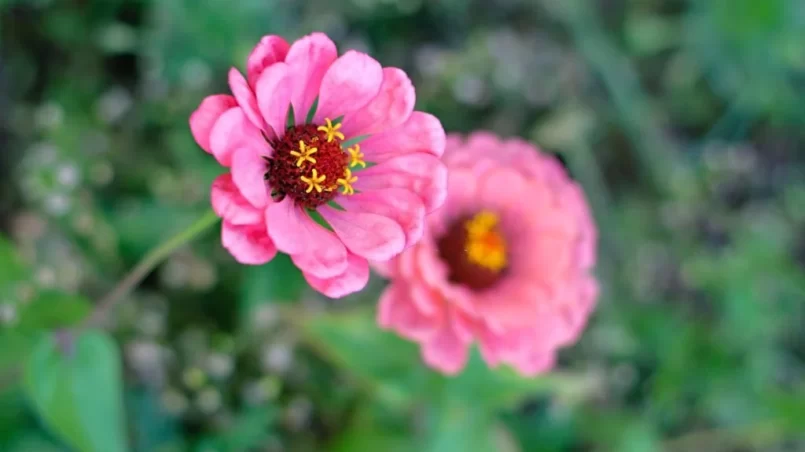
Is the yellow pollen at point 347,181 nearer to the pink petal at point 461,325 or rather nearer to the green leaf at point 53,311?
the pink petal at point 461,325

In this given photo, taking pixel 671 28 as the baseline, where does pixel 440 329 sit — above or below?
below

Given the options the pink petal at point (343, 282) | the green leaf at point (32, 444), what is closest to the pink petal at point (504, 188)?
the pink petal at point (343, 282)

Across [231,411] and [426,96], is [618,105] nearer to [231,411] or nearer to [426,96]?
[426,96]

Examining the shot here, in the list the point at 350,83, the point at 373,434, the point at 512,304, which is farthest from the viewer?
the point at 373,434

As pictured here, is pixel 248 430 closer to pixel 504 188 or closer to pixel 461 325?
pixel 461 325

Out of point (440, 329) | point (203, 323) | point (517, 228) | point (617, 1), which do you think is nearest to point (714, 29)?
point (617, 1)

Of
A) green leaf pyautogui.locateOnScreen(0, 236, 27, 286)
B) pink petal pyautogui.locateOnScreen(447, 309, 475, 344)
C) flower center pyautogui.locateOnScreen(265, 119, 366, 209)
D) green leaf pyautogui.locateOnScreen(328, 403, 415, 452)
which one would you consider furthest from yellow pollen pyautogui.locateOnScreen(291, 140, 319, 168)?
green leaf pyautogui.locateOnScreen(328, 403, 415, 452)

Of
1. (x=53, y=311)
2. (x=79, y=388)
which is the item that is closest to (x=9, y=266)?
(x=53, y=311)
